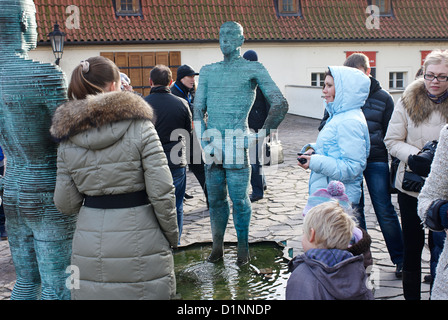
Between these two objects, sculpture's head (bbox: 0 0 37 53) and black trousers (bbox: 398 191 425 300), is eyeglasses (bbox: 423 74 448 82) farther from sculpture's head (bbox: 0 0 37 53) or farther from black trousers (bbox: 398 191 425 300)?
sculpture's head (bbox: 0 0 37 53)

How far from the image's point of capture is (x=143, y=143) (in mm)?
3057

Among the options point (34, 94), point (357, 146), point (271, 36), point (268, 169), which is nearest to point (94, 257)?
point (34, 94)

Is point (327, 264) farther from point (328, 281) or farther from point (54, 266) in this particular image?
point (54, 266)

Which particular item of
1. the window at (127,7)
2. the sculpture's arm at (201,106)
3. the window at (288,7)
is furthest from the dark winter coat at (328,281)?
the window at (288,7)

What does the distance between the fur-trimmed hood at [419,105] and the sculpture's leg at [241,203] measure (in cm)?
167

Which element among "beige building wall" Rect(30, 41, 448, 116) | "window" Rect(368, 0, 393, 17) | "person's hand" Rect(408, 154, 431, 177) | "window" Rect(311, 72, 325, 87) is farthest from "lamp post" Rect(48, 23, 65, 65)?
"person's hand" Rect(408, 154, 431, 177)

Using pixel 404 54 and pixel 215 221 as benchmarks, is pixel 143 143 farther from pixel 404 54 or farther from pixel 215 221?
pixel 404 54

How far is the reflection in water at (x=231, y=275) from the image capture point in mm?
4621

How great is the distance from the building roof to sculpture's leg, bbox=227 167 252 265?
1486 centimetres

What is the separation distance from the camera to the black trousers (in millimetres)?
4004

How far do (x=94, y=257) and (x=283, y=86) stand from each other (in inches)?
745

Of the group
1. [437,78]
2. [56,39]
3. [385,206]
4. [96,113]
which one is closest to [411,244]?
[385,206]

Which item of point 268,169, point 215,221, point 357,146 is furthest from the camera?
point 268,169

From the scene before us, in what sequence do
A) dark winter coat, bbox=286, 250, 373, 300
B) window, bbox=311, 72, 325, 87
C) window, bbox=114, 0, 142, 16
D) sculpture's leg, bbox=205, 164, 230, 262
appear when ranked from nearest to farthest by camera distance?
1. dark winter coat, bbox=286, 250, 373, 300
2. sculpture's leg, bbox=205, 164, 230, 262
3. window, bbox=114, 0, 142, 16
4. window, bbox=311, 72, 325, 87
